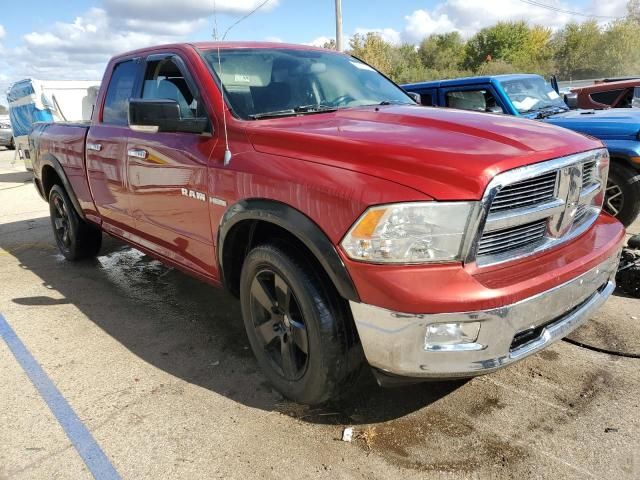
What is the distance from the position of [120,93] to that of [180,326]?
6.47 ft

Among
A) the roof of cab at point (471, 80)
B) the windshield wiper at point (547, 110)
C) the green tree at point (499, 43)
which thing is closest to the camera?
the windshield wiper at point (547, 110)

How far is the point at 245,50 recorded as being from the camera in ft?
11.8

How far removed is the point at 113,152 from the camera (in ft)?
13.5

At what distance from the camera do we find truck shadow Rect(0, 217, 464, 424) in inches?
113

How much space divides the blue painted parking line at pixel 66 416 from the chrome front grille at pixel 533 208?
1.91 m

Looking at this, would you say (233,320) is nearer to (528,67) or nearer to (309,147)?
(309,147)

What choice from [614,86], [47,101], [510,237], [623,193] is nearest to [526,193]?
[510,237]

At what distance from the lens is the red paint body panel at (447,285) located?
208 centimetres

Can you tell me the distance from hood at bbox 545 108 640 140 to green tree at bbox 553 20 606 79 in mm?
53559

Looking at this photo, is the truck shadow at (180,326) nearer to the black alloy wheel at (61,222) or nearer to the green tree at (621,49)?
the black alloy wheel at (61,222)

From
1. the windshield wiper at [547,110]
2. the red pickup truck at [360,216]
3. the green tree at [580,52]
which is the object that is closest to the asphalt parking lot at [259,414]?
the red pickup truck at [360,216]

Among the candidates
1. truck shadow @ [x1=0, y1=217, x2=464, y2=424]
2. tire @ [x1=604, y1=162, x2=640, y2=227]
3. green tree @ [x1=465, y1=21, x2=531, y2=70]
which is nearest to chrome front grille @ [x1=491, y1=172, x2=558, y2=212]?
truck shadow @ [x1=0, y1=217, x2=464, y2=424]

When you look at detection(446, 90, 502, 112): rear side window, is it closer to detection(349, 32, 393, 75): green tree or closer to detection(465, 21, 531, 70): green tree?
detection(349, 32, 393, 75): green tree

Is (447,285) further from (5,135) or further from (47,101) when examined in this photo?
(5,135)
